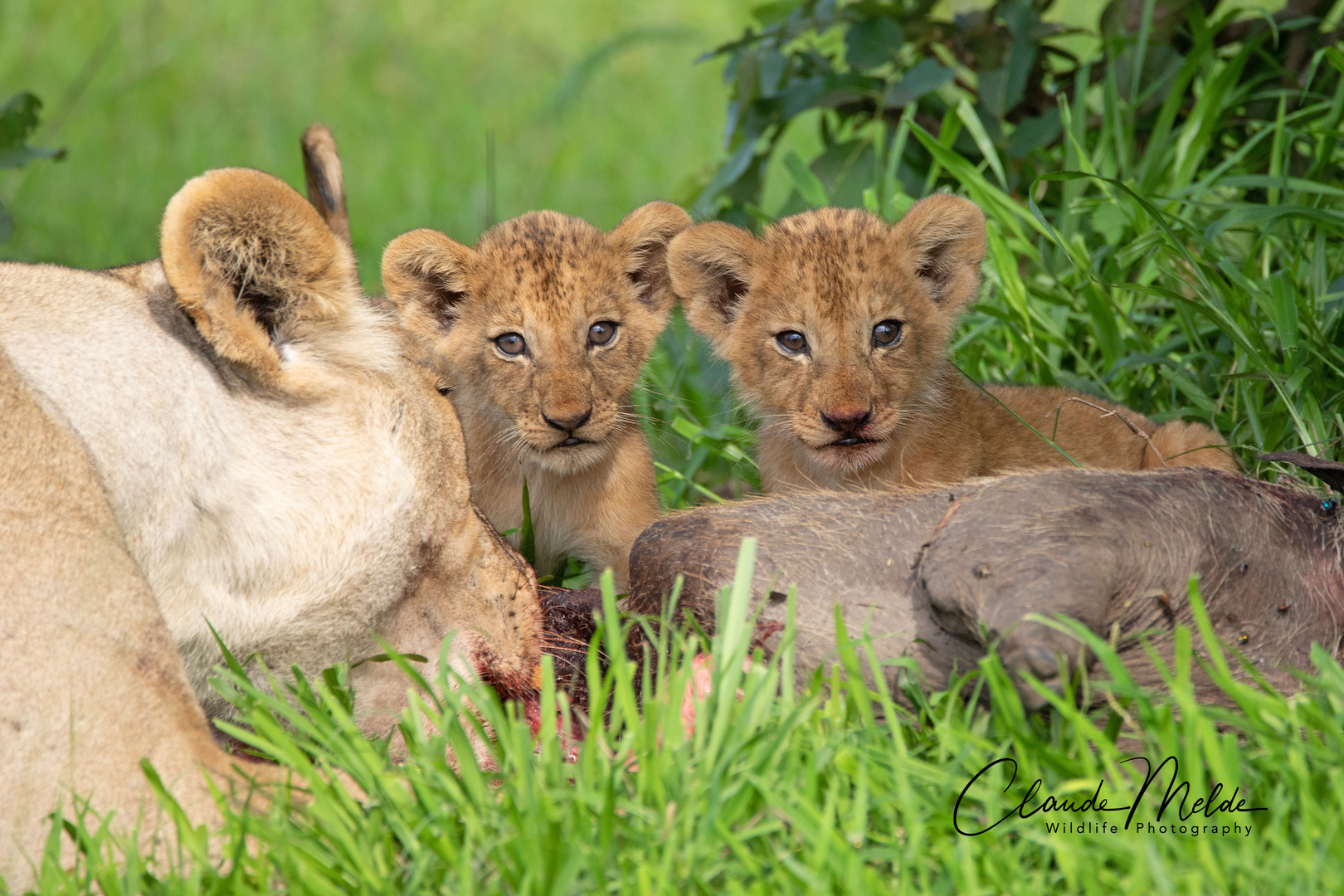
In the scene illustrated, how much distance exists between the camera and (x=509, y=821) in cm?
207

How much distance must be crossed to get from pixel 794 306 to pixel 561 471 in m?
0.84

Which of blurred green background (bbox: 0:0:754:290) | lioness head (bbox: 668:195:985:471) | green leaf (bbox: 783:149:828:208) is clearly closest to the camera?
lioness head (bbox: 668:195:985:471)

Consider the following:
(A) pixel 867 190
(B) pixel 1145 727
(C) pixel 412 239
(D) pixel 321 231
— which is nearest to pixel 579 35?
(A) pixel 867 190

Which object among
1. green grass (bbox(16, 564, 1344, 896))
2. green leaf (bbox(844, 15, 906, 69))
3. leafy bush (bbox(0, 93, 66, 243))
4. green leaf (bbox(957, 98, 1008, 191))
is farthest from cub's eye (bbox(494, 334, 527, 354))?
green leaf (bbox(957, 98, 1008, 191))

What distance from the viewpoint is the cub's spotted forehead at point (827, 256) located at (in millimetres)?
3857

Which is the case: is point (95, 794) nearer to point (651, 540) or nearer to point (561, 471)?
point (651, 540)

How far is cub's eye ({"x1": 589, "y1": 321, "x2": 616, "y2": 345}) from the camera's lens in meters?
3.97

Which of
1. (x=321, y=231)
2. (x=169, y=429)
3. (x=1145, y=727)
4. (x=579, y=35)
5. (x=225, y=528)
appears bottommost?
(x=579, y=35)

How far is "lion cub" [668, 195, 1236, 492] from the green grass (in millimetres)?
1511

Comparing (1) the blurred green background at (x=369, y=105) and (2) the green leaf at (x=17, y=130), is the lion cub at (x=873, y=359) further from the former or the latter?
(1) the blurred green background at (x=369, y=105)

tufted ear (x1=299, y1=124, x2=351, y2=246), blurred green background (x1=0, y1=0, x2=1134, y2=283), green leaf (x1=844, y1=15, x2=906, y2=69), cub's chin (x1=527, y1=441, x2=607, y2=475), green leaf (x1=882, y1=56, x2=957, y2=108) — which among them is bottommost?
blurred green background (x1=0, y1=0, x2=1134, y2=283)

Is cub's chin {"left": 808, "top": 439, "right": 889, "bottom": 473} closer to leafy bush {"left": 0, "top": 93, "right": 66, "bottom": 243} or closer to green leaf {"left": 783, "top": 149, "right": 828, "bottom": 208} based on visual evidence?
green leaf {"left": 783, "top": 149, "right": 828, "bottom": 208}

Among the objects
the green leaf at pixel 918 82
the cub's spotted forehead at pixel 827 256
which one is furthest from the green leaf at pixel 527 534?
the green leaf at pixel 918 82

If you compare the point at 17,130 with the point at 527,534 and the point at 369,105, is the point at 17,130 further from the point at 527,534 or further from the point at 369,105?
the point at 369,105
